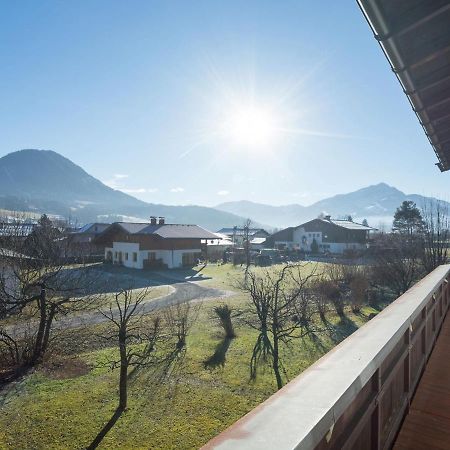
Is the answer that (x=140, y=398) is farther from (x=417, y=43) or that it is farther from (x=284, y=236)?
(x=284, y=236)

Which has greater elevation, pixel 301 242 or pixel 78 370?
pixel 301 242

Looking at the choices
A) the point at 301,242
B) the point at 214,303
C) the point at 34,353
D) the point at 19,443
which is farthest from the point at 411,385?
the point at 301,242

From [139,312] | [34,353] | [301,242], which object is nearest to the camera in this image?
[34,353]

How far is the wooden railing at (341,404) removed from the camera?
878 millimetres

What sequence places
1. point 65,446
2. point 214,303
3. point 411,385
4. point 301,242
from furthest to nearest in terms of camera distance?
point 301,242 → point 214,303 → point 65,446 → point 411,385

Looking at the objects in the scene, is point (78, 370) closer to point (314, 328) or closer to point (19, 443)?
point (19, 443)

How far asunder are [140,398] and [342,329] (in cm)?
1079

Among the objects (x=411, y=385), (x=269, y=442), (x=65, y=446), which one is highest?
(x=269, y=442)

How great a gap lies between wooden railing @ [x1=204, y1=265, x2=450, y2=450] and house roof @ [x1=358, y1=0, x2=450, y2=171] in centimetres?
208

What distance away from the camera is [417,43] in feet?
9.88

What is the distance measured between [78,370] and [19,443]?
4125 millimetres

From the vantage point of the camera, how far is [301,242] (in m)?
63.0

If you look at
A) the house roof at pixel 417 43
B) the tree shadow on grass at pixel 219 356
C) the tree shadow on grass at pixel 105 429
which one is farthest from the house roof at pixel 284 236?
the house roof at pixel 417 43

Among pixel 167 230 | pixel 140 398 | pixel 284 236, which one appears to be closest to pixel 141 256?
pixel 167 230
